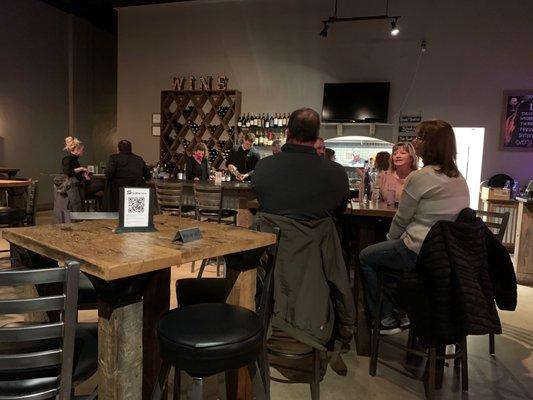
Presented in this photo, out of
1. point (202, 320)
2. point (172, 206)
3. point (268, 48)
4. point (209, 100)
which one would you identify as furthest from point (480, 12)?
point (202, 320)

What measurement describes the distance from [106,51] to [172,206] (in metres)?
7.13

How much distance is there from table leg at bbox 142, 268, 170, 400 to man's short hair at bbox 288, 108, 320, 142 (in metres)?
1.01

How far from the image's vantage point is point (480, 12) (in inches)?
261

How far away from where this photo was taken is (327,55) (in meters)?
7.45

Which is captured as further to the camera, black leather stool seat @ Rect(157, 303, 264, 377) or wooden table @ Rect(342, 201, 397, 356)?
wooden table @ Rect(342, 201, 397, 356)

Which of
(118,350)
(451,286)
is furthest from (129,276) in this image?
(451,286)

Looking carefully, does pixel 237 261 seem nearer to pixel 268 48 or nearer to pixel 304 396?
pixel 304 396

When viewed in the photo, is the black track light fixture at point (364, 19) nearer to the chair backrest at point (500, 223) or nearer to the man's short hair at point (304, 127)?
the chair backrest at point (500, 223)

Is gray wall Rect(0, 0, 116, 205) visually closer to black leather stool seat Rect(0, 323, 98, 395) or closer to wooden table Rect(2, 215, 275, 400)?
wooden table Rect(2, 215, 275, 400)

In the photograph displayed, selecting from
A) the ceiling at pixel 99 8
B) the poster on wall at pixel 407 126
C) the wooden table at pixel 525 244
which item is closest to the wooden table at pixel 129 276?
the wooden table at pixel 525 244

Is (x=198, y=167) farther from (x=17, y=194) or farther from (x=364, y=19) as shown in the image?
(x=364, y=19)

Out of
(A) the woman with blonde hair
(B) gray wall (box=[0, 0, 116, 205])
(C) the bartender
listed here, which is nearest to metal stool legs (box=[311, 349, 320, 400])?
(A) the woman with blonde hair

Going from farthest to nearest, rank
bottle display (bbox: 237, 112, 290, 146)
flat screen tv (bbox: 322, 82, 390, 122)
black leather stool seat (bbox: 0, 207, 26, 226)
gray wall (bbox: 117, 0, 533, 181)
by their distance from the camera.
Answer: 1. bottle display (bbox: 237, 112, 290, 146)
2. flat screen tv (bbox: 322, 82, 390, 122)
3. gray wall (bbox: 117, 0, 533, 181)
4. black leather stool seat (bbox: 0, 207, 26, 226)

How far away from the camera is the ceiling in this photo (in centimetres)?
848
